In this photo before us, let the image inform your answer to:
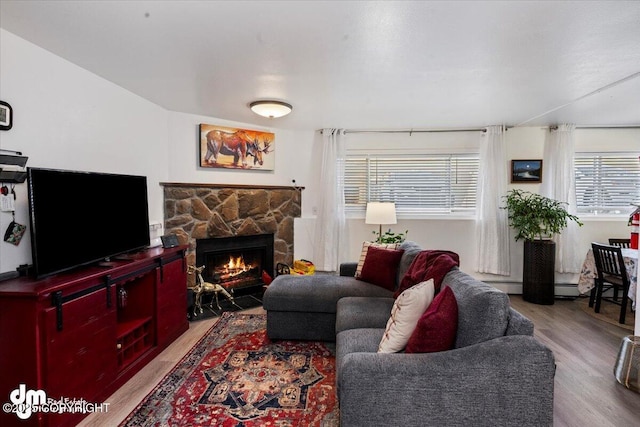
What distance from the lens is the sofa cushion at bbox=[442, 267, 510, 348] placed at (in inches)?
59.3

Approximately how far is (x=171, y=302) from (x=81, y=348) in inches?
42.8

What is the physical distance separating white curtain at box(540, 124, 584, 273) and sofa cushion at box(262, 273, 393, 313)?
306 centimetres

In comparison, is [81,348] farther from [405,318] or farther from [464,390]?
[464,390]

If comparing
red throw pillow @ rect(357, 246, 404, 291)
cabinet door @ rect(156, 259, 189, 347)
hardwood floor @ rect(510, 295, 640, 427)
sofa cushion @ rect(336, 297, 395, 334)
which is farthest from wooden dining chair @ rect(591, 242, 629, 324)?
cabinet door @ rect(156, 259, 189, 347)

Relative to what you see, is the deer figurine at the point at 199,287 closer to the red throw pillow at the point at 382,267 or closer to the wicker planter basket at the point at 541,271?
the red throw pillow at the point at 382,267

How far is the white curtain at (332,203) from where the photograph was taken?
4.60m

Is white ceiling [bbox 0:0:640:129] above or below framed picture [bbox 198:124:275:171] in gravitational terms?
above

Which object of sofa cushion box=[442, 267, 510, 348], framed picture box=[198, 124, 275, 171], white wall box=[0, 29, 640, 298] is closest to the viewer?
sofa cushion box=[442, 267, 510, 348]

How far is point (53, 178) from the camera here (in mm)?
1953

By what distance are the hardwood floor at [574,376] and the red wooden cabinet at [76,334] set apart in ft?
0.41

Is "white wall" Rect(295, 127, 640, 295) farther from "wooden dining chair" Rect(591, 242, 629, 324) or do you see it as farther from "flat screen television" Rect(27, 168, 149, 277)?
"flat screen television" Rect(27, 168, 149, 277)

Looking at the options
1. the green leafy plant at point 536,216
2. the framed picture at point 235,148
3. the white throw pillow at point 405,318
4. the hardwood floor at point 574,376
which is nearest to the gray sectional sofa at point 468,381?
the white throw pillow at point 405,318

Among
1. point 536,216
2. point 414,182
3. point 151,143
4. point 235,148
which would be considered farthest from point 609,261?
point 151,143

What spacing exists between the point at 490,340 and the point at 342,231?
3200mm
